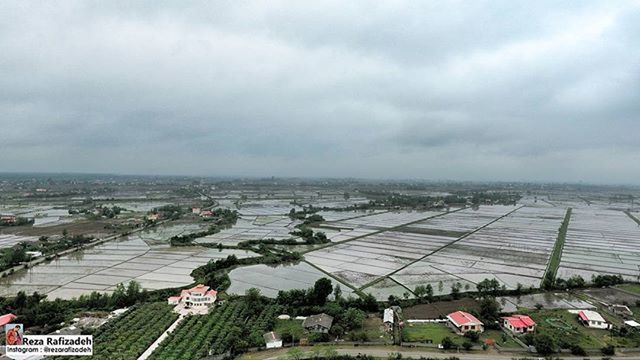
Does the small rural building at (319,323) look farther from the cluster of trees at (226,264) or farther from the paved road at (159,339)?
the cluster of trees at (226,264)

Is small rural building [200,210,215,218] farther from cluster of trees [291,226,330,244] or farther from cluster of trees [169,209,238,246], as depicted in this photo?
cluster of trees [291,226,330,244]

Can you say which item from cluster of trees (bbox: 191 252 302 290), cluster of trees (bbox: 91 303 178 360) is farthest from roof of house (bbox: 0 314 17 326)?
cluster of trees (bbox: 191 252 302 290)

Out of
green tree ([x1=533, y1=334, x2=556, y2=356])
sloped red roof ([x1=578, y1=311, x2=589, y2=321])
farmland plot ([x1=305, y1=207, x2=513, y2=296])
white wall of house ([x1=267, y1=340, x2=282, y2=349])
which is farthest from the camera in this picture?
farmland plot ([x1=305, y1=207, x2=513, y2=296])

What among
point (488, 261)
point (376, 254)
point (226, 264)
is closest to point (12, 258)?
point (226, 264)

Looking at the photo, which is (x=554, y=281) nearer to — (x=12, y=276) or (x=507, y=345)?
(x=507, y=345)

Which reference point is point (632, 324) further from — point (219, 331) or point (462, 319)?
point (219, 331)

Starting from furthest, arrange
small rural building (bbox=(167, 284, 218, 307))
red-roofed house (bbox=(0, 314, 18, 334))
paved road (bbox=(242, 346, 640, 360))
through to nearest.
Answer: small rural building (bbox=(167, 284, 218, 307)), red-roofed house (bbox=(0, 314, 18, 334)), paved road (bbox=(242, 346, 640, 360))

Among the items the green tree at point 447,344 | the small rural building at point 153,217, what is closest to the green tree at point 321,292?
the green tree at point 447,344
